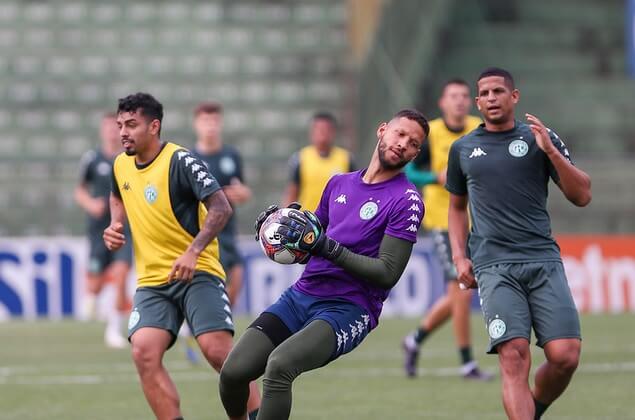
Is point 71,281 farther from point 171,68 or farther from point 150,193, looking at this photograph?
point 150,193

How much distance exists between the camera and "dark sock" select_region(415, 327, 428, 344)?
12.4 m

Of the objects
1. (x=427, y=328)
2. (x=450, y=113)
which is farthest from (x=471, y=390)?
(x=450, y=113)

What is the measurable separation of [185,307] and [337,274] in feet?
4.14

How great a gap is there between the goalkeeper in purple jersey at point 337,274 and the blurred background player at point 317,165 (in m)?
7.36

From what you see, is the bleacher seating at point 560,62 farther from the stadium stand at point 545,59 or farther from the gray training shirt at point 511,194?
the gray training shirt at point 511,194

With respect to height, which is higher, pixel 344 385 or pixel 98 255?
pixel 98 255

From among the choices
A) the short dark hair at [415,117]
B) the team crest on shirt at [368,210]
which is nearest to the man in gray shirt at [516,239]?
the short dark hair at [415,117]

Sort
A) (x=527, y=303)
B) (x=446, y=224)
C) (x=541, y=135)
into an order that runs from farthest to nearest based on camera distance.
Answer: (x=446, y=224), (x=527, y=303), (x=541, y=135)

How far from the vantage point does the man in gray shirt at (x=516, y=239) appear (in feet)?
25.2

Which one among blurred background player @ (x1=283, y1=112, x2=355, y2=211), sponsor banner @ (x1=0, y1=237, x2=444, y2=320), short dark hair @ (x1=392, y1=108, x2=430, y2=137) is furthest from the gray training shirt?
sponsor banner @ (x1=0, y1=237, x2=444, y2=320)

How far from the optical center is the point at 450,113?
1230 cm

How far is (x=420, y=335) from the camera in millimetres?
12414

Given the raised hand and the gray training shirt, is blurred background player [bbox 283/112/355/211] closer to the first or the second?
the gray training shirt

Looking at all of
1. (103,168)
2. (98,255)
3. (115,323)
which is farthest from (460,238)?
(98,255)
